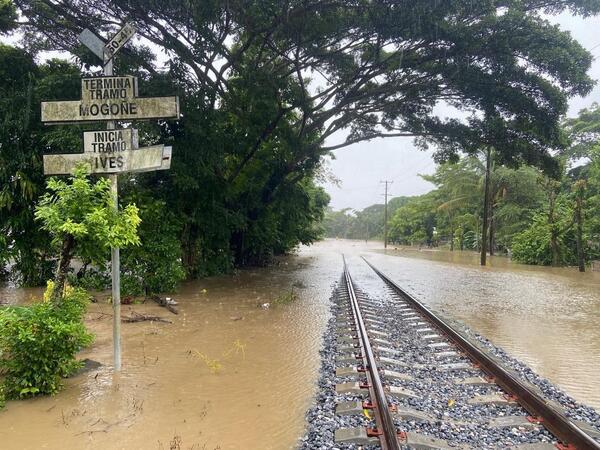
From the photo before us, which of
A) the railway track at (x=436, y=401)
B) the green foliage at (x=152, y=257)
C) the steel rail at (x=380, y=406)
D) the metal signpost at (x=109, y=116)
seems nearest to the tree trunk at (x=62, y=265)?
the metal signpost at (x=109, y=116)

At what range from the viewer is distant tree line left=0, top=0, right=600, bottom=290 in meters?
11.1

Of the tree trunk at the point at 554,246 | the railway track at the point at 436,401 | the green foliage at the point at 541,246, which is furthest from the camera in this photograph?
the green foliage at the point at 541,246

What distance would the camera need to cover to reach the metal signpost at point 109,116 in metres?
5.32

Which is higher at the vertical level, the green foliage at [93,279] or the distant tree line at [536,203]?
the distant tree line at [536,203]

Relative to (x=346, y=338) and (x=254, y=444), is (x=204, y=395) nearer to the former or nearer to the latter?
(x=254, y=444)

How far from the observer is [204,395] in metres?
5.13

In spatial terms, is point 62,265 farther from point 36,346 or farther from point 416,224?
point 416,224

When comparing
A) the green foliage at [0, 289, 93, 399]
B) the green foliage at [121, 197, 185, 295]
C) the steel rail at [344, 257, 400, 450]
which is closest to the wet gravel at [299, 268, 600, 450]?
the steel rail at [344, 257, 400, 450]

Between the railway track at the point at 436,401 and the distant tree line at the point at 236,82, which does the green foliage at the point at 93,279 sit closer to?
the distant tree line at the point at 236,82

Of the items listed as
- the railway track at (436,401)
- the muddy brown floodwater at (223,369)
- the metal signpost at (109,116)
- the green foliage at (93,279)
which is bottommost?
the muddy brown floodwater at (223,369)

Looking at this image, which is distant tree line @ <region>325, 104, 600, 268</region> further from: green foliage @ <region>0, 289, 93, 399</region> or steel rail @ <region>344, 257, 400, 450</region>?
green foliage @ <region>0, 289, 93, 399</region>

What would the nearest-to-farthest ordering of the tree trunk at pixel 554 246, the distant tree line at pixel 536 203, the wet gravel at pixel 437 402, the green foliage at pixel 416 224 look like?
the wet gravel at pixel 437 402
the distant tree line at pixel 536 203
the tree trunk at pixel 554 246
the green foliage at pixel 416 224

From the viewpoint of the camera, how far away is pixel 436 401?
5.00 meters

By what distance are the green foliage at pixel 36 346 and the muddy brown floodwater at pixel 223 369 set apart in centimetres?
19
